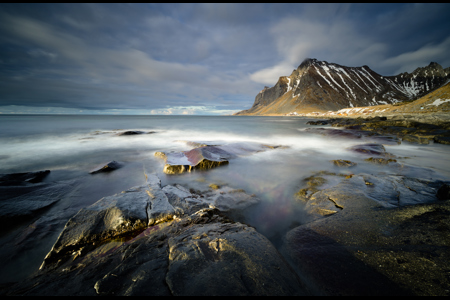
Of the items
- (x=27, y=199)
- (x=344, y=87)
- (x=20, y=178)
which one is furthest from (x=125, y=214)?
(x=344, y=87)

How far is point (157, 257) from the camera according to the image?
218 centimetres

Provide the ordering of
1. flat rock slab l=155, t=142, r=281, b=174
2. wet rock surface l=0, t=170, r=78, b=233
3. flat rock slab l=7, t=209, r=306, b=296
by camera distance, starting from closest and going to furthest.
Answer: flat rock slab l=7, t=209, r=306, b=296
wet rock surface l=0, t=170, r=78, b=233
flat rock slab l=155, t=142, r=281, b=174

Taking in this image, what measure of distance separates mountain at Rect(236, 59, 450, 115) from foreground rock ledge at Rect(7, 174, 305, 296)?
13364cm

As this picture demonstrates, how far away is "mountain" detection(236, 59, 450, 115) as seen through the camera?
418 feet

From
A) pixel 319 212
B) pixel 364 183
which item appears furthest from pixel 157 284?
pixel 364 183

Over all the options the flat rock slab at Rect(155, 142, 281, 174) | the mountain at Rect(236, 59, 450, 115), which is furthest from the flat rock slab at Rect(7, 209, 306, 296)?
the mountain at Rect(236, 59, 450, 115)

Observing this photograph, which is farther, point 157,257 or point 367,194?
point 367,194

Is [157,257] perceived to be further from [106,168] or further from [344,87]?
[344,87]

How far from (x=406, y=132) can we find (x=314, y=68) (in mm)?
178566

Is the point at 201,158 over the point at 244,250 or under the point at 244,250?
over

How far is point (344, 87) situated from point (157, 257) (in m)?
179

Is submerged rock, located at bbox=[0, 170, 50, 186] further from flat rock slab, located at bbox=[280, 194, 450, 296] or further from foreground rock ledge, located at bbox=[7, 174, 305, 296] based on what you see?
flat rock slab, located at bbox=[280, 194, 450, 296]

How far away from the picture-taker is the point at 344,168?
21.6ft

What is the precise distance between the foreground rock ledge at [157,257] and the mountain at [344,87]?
13364cm
